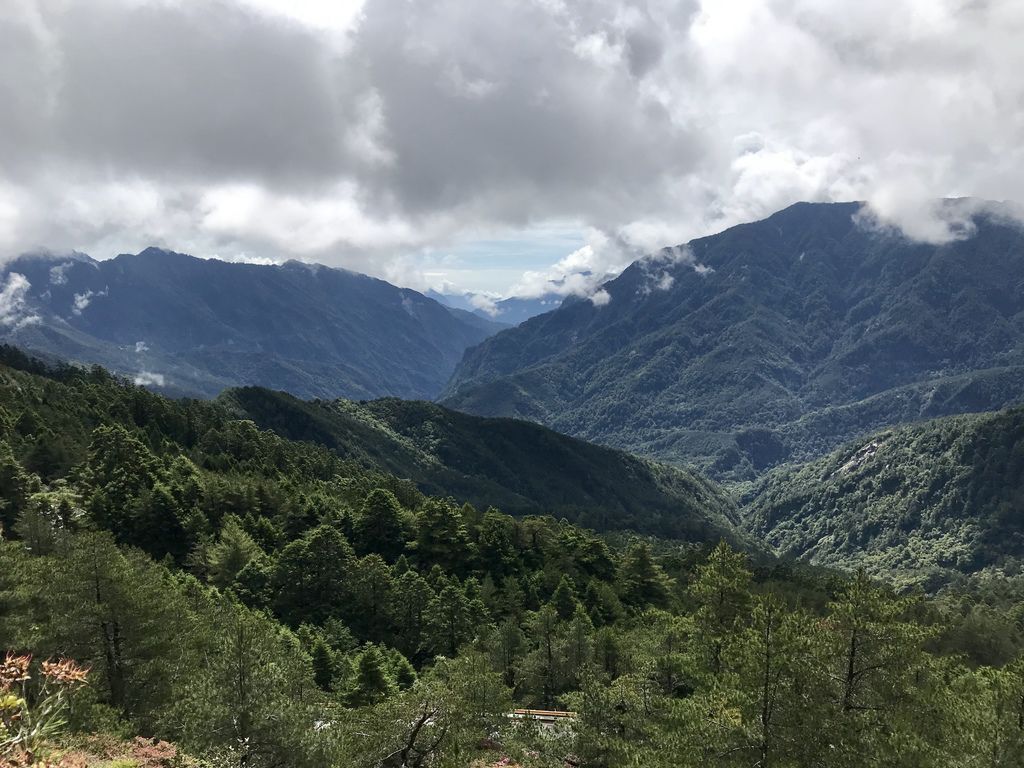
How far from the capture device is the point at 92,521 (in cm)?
8625

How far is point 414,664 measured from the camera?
246ft

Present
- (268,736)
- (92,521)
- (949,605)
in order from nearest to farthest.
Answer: (268,736), (92,521), (949,605)

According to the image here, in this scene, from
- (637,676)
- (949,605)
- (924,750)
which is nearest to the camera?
(924,750)

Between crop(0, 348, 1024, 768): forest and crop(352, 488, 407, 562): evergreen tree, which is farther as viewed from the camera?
crop(352, 488, 407, 562): evergreen tree

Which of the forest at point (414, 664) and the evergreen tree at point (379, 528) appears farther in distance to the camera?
the evergreen tree at point (379, 528)

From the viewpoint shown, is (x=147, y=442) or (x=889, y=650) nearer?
(x=889, y=650)

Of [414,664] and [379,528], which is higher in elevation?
[379,528]

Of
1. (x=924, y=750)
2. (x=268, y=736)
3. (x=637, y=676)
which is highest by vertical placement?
(x=924, y=750)

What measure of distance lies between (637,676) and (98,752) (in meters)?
31.9

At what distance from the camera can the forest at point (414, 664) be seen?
26547mm

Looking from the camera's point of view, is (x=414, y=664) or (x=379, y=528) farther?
(x=379, y=528)

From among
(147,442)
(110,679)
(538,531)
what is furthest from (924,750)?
(147,442)

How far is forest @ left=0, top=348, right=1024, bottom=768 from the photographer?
26547 mm

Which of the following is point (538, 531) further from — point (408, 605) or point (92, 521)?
point (92, 521)
